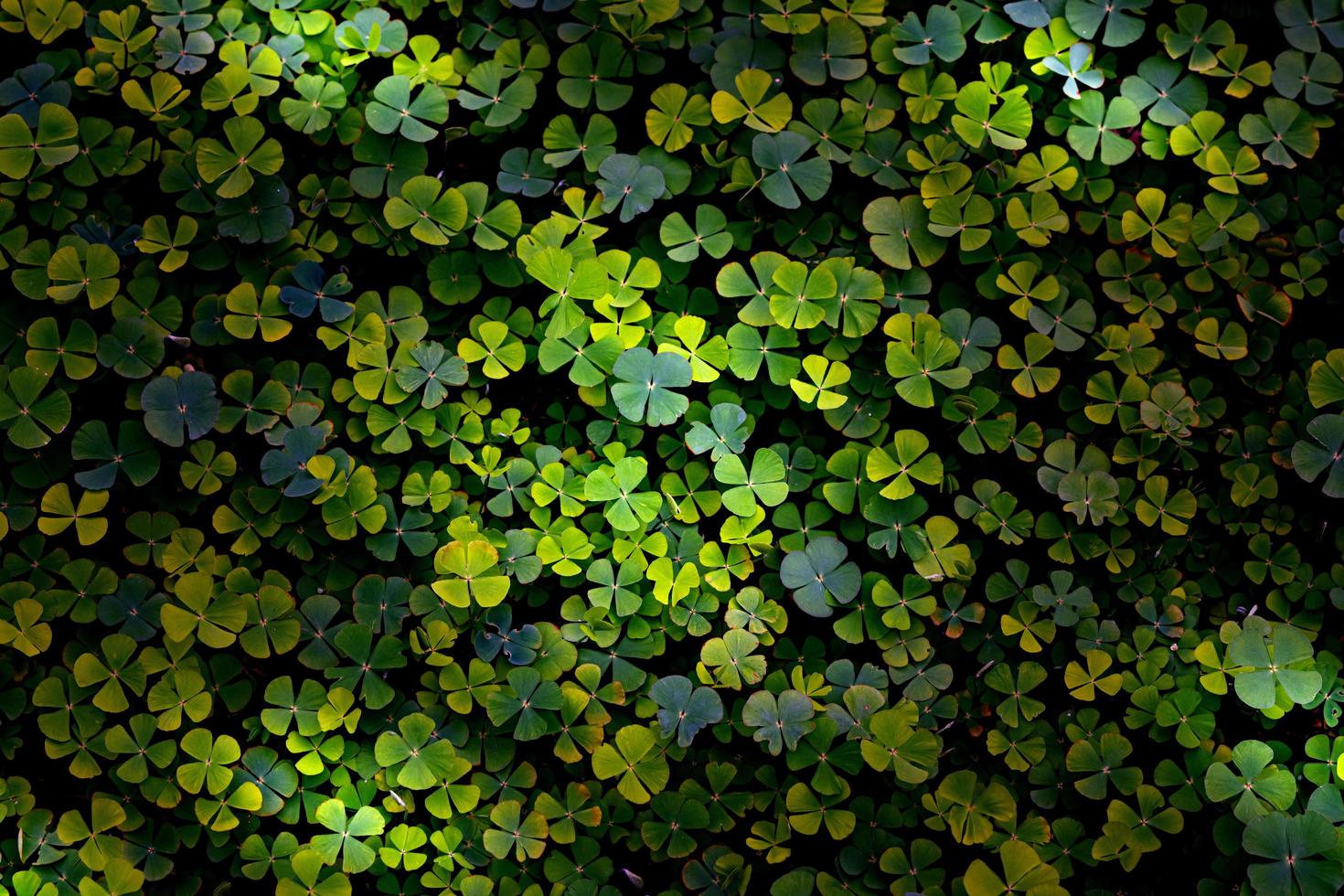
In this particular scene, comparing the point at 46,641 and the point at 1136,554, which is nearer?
the point at 46,641

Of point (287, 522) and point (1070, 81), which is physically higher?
point (1070, 81)

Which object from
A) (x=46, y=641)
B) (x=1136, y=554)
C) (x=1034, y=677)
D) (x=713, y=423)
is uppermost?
(x=713, y=423)

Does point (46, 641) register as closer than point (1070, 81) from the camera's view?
Yes

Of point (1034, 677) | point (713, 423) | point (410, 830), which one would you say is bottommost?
point (410, 830)

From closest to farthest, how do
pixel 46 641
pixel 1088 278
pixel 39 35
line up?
pixel 46 641 < pixel 39 35 < pixel 1088 278

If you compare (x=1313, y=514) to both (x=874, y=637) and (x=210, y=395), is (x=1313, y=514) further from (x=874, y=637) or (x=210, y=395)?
(x=210, y=395)

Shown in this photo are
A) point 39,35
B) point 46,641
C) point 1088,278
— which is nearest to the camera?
point 46,641

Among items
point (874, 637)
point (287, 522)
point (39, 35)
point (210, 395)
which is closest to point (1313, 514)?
point (874, 637)

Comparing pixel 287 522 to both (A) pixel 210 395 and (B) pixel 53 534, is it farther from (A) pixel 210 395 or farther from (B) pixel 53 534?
(B) pixel 53 534

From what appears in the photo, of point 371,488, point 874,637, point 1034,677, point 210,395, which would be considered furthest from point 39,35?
point 1034,677
